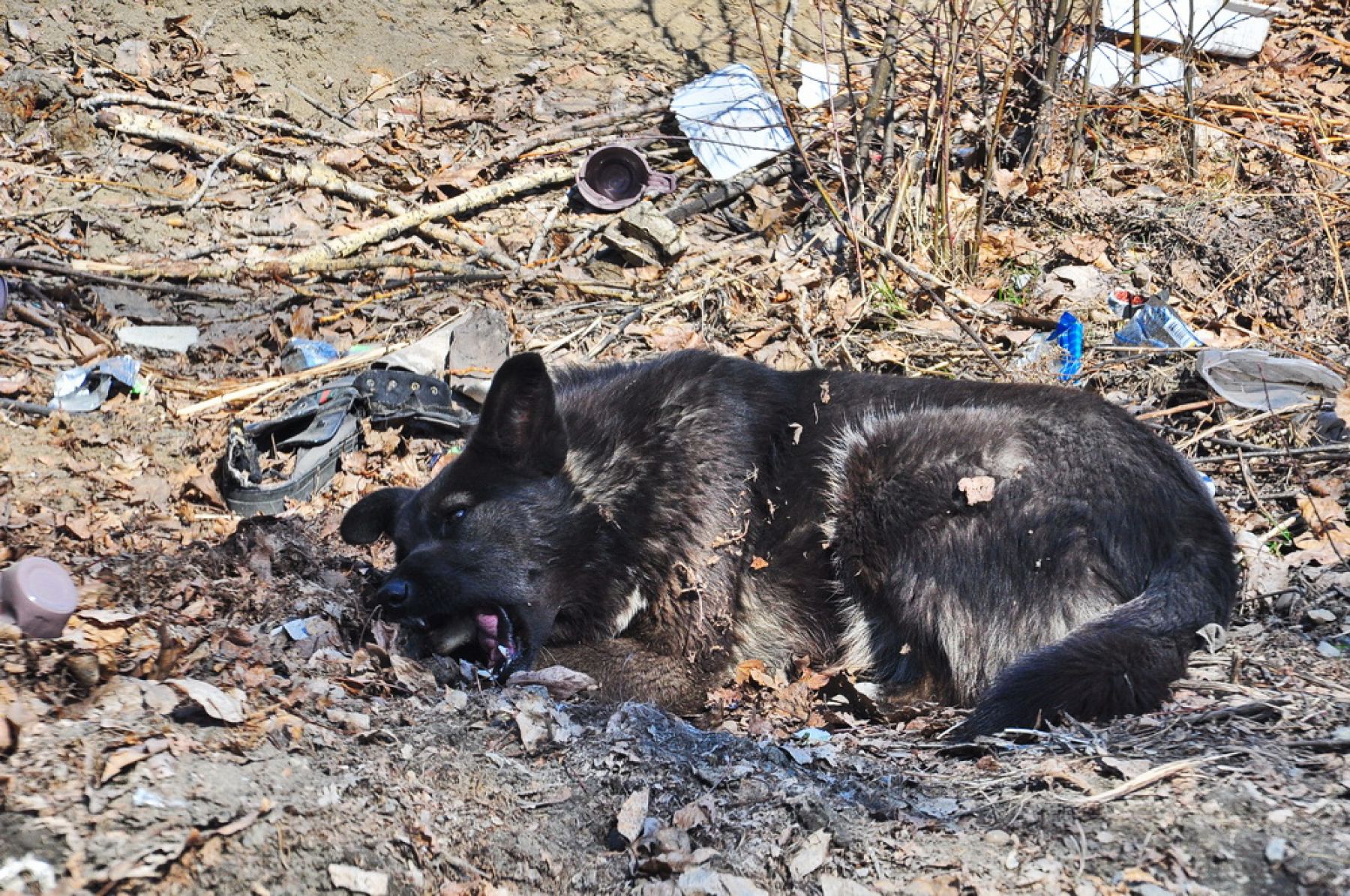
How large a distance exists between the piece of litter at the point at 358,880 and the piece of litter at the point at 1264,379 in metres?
5.24

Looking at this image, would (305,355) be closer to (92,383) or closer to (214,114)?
(92,383)

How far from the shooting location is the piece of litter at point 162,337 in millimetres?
7785

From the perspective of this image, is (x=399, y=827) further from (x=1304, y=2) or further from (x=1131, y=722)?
(x=1304, y=2)

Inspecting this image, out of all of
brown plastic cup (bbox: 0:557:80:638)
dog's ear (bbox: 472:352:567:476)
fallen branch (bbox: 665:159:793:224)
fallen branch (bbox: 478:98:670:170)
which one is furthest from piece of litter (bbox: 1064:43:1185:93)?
brown plastic cup (bbox: 0:557:80:638)

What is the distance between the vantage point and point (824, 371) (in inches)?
218

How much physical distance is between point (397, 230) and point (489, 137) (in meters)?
1.67

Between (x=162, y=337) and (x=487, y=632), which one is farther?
(x=162, y=337)

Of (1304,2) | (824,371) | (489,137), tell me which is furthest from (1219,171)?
(489,137)

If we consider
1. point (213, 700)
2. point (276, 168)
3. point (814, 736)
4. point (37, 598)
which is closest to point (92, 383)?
point (276, 168)

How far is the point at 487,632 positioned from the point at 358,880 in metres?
2.17

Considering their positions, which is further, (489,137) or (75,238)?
(489,137)

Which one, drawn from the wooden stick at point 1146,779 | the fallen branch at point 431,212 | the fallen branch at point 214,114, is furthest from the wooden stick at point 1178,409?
the fallen branch at point 214,114

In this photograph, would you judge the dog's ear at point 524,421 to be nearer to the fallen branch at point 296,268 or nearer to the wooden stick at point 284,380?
the wooden stick at point 284,380

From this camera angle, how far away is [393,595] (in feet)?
15.0
